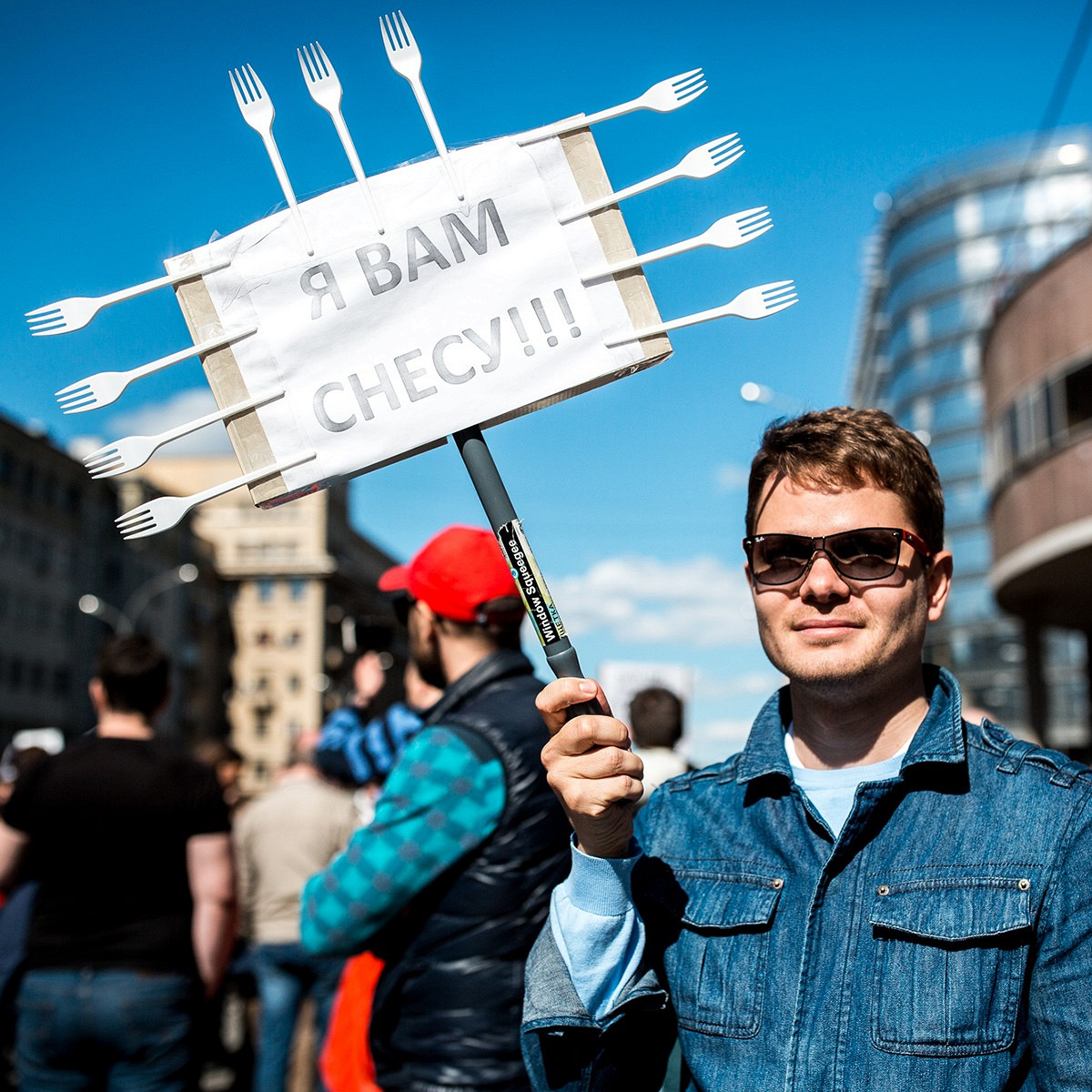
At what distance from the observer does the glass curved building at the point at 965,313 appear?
70.6 meters

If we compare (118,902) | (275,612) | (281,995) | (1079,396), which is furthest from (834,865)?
(275,612)

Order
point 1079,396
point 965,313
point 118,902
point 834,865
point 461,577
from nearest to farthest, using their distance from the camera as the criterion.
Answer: point 834,865 → point 461,577 → point 118,902 → point 1079,396 → point 965,313

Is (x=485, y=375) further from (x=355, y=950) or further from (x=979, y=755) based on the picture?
(x=355, y=950)

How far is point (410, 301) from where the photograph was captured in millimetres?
2078

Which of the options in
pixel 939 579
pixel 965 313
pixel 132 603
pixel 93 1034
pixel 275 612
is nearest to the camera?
pixel 939 579

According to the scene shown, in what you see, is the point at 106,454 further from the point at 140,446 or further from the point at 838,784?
the point at 838,784

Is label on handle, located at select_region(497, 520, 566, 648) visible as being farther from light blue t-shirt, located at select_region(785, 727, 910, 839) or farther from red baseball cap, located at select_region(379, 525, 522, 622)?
red baseball cap, located at select_region(379, 525, 522, 622)

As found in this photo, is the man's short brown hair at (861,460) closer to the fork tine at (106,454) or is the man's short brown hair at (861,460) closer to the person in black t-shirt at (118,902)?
the fork tine at (106,454)

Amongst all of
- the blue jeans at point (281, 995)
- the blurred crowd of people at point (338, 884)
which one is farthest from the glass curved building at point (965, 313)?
the blurred crowd of people at point (338, 884)

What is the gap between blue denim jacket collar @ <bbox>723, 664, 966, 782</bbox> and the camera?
78.0 inches

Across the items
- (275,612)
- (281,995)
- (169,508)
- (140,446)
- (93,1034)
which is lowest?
(275,612)

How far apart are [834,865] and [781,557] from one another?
51cm

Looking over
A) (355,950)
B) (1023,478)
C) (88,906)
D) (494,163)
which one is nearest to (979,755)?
(494,163)

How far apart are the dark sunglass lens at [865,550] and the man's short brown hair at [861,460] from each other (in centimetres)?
8
